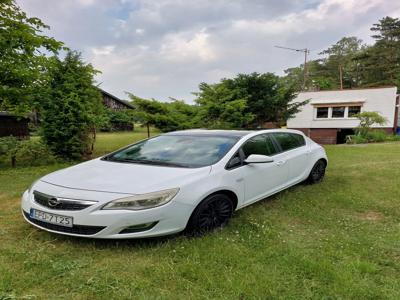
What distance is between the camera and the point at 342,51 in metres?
50.5

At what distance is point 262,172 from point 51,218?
8.65 ft

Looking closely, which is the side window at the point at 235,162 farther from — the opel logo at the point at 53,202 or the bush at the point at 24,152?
the bush at the point at 24,152

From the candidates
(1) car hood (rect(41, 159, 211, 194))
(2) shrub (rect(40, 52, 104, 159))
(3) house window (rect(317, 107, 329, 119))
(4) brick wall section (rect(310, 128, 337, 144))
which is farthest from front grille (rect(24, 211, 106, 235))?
(3) house window (rect(317, 107, 329, 119))

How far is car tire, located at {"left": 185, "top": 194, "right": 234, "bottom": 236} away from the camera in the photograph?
10.6 ft

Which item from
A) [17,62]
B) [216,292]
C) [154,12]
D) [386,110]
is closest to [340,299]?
[216,292]

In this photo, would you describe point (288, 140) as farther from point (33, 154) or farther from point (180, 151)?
point (33, 154)

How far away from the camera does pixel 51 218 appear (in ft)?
9.86

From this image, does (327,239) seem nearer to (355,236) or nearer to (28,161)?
(355,236)

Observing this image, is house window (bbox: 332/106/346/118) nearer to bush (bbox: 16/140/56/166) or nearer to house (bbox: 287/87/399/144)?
house (bbox: 287/87/399/144)

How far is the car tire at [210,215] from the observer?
3.23 meters

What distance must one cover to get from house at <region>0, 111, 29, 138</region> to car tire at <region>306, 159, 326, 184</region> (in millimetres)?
13523

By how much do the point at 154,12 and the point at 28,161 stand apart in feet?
20.1

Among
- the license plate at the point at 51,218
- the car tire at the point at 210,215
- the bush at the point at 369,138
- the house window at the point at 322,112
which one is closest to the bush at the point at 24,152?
the license plate at the point at 51,218

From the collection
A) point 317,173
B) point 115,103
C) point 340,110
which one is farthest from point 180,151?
point 115,103
